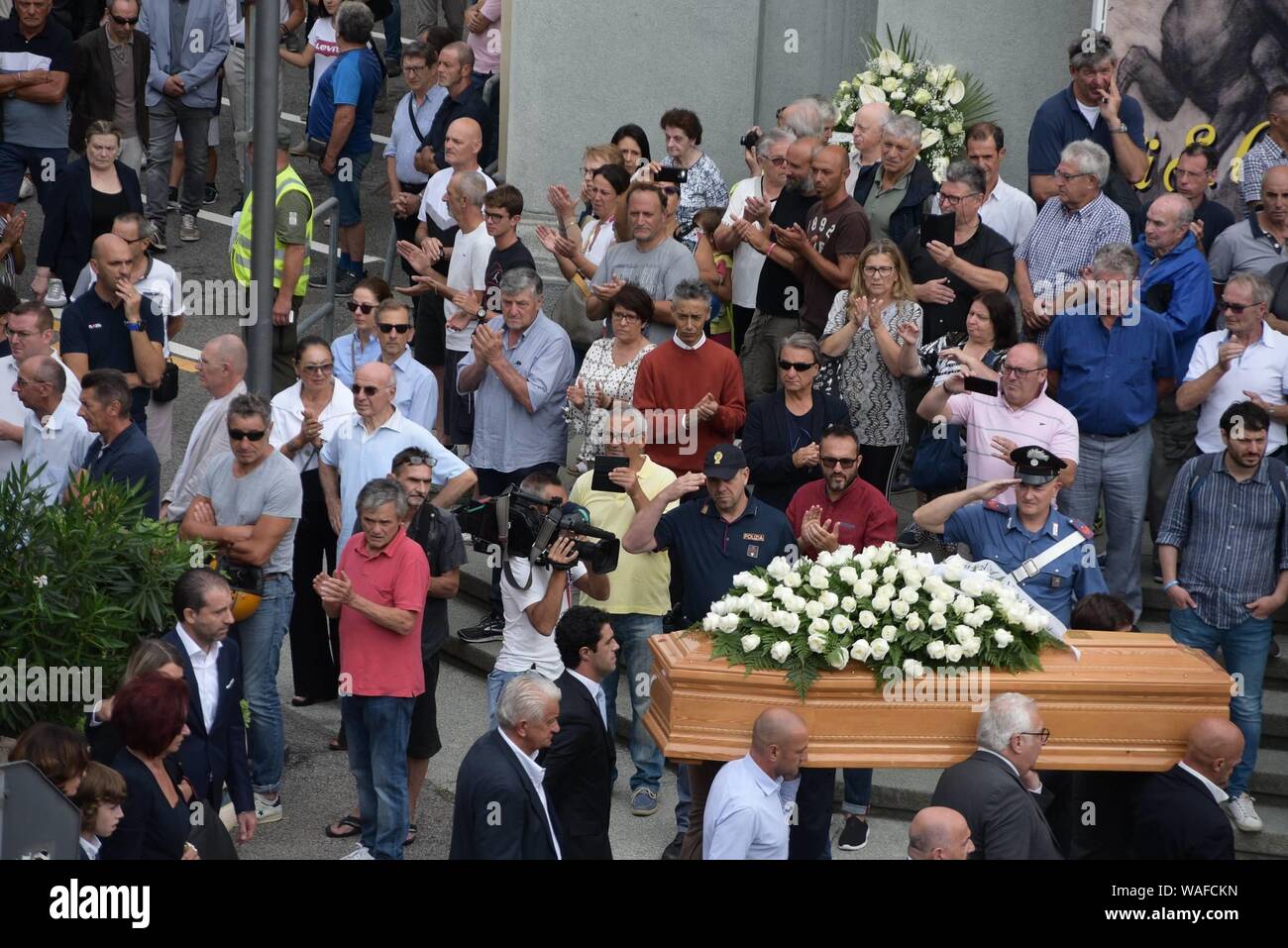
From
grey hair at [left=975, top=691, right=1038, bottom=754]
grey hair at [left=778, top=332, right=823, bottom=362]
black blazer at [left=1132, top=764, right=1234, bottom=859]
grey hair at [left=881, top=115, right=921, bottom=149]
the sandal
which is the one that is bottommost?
the sandal

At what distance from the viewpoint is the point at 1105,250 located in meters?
9.68

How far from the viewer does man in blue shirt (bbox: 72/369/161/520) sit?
9.06 m

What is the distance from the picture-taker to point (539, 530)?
8.49 m

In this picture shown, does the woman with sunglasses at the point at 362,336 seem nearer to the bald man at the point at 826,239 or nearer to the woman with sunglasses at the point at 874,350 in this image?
the bald man at the point at 826,239

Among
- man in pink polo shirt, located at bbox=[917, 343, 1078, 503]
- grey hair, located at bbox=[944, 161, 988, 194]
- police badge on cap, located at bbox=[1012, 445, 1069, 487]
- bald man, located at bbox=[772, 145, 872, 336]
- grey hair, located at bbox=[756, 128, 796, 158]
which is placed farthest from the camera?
grey hair, located at bbox=[756, 128, 796, 158]

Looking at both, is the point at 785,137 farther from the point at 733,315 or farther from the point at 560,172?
the point at 560,172

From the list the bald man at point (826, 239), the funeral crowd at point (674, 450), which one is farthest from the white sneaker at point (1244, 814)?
the bald man at point (826, 239)

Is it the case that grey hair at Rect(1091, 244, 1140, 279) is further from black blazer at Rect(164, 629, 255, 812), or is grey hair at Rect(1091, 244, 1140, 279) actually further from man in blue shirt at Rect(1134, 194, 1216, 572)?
black blazer at Rect(164, 629, 255, 812)

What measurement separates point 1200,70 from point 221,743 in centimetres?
821

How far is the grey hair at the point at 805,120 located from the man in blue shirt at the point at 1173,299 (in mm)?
2124

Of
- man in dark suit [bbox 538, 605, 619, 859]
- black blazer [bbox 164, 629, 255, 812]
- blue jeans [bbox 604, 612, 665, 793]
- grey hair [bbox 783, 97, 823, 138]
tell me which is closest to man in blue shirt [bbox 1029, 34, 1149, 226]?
grey hair [bbox 783, 97, 823, 138]

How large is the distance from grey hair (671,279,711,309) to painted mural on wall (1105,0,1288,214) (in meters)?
Answer: 3.84

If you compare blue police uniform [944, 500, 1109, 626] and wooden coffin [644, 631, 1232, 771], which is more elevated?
blue police uniform [944, 500, 1109, 626]

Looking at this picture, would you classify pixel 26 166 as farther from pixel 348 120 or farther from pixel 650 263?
pixel 650 263
